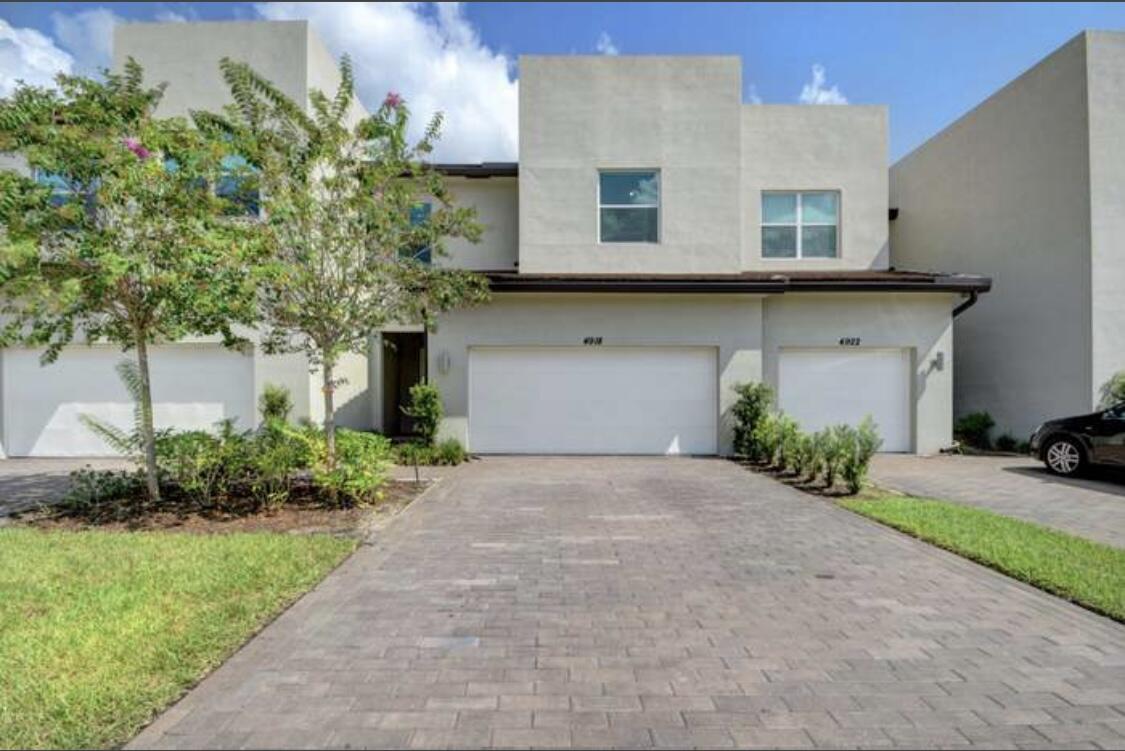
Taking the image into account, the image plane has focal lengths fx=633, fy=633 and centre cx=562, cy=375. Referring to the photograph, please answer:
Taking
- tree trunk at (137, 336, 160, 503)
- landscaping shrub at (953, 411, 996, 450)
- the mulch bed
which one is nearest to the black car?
landscaping shrub at (953, 411, 996, 450)

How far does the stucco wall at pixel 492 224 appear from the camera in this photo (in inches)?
632

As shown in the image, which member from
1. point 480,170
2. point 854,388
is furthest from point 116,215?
point 854,388

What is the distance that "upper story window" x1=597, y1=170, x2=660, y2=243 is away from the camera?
47.0 ft

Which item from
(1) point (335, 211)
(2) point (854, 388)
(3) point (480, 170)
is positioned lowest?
(2) point (854, 388)

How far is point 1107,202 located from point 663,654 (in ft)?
48.7

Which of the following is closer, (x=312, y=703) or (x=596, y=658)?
(x=312, y=703)

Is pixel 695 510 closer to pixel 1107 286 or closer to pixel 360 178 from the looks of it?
pixel 360 178

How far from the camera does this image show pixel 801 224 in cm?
1622

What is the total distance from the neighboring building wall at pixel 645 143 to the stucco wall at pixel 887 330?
6.29ft

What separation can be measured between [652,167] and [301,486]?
390 inches


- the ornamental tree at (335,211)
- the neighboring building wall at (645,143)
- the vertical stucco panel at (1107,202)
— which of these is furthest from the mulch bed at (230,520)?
the vertical stucco panel at (1107,202)

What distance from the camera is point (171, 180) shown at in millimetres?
7320

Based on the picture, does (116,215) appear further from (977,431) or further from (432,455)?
(977,431)

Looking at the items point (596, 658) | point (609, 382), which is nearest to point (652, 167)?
point (609, 382)
